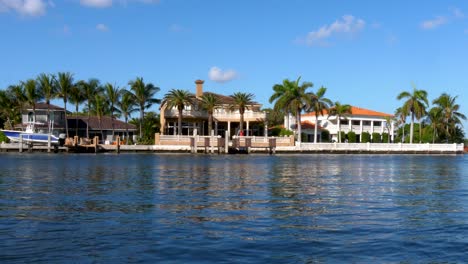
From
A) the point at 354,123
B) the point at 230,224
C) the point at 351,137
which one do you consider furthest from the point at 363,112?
the point at 230,224

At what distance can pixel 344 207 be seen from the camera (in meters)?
18.9

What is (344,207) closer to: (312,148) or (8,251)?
(8,251)

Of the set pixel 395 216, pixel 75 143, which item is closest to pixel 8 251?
pixel 395 216

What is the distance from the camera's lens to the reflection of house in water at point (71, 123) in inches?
3469

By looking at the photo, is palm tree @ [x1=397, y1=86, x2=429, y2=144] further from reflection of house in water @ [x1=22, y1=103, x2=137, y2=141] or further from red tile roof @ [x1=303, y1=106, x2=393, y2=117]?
reflection of house in water @ [x1=22, y1=103, x2=137, y2=141]

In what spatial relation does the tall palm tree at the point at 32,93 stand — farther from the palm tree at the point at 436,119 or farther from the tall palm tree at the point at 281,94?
the palm tree at the point at 436,119

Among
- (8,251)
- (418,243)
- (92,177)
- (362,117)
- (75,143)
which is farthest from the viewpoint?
(362,117)

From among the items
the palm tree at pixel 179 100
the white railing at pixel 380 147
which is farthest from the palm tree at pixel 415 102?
the palm tree at pixel 179 100

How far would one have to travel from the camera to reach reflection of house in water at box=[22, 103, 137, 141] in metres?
88.1

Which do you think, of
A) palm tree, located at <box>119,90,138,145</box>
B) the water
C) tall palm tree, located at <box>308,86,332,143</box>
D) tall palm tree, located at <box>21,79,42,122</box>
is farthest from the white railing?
the water

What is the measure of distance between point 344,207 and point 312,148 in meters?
64.2

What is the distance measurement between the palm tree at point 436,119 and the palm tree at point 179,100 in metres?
42.3

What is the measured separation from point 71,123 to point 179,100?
1958 cm

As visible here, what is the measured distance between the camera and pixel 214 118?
9306 cm
